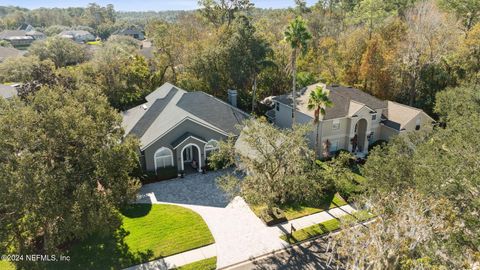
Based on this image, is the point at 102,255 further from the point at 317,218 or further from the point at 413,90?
the point at 413,90

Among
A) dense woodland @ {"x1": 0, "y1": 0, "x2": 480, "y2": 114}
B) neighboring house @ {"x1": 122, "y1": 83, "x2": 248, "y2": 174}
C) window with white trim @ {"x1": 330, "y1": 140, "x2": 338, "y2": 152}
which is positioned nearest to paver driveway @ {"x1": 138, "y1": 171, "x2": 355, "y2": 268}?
neighboring house @ {"x1": 122, "y1": 83, "x2": 248, "y2": 174}

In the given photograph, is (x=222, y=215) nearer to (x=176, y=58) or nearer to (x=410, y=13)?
(x=176, y=58)

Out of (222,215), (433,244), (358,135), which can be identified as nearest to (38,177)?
(222,215)

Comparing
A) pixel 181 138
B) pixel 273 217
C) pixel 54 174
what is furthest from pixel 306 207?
pixel 54 174

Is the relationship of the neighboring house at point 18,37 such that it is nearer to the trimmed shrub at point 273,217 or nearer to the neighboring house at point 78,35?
the neighboring house at point 78,35

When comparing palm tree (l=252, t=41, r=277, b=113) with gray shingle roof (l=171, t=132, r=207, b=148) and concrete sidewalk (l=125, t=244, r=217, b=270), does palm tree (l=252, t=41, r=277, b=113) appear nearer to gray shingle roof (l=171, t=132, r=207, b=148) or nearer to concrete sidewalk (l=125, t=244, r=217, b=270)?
gray shingle roof (l=171, t=132, r=207, b=148)

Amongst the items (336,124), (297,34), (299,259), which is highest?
(297,34)

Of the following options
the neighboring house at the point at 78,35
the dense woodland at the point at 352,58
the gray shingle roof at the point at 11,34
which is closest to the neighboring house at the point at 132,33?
the neighboring house at the point at 78,35
